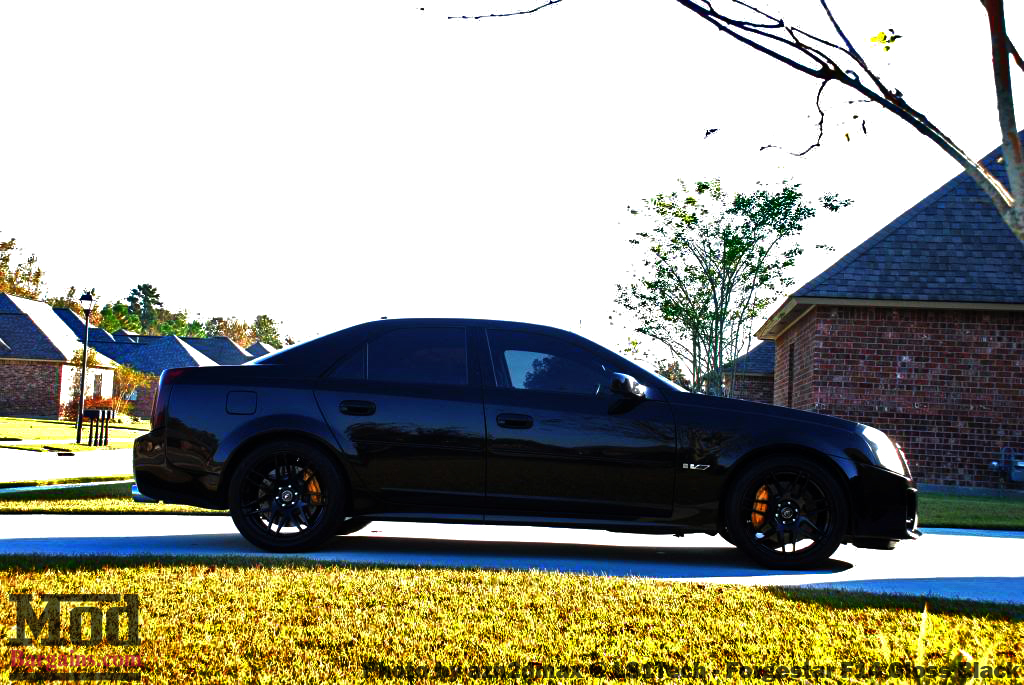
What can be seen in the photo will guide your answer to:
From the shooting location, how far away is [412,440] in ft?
23.4

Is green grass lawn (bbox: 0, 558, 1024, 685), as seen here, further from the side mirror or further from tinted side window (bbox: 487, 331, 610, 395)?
tinted side window (bbox: 487, 331, 610, 395)

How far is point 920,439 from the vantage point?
19141 millimetres

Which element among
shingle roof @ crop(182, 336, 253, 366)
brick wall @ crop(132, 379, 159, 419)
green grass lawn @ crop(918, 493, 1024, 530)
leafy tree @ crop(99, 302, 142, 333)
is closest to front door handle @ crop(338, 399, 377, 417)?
green grass lawn @ crop(918, 493, 1024, 530)

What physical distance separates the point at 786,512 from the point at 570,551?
5.22 ft

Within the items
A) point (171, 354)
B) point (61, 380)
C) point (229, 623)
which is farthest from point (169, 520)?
point (171, 354)

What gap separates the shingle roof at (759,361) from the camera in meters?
34.6

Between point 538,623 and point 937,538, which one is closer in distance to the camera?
point 538,623

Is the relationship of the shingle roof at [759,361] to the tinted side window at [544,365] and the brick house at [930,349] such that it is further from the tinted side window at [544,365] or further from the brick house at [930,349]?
the tinted side window at [544,365]

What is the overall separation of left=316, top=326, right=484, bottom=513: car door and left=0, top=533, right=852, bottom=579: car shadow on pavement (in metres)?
0.42

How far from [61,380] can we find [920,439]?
52458 millimetres

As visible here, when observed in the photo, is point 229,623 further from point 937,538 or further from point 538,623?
point 937,538

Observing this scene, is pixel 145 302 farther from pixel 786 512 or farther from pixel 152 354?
pixel 786 512

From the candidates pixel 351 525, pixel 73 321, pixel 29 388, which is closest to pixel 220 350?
pixel 73 321

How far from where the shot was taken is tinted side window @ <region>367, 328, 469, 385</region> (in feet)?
24.1
